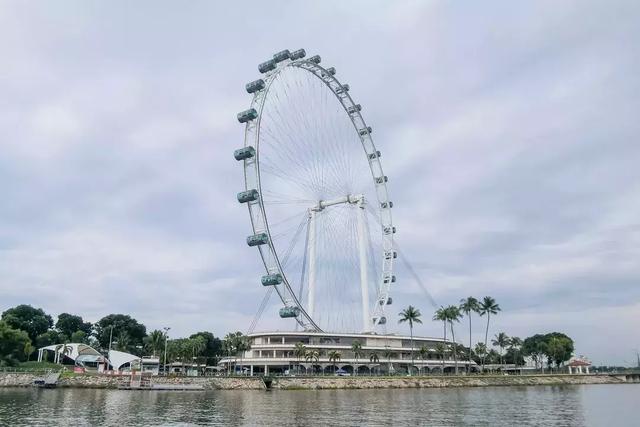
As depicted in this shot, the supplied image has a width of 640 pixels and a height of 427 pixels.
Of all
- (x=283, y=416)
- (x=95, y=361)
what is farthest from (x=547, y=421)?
(x=95, y=361)

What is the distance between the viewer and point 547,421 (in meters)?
50.2

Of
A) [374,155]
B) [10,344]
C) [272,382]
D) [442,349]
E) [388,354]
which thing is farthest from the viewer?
[442,349]

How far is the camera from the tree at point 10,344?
12572cm

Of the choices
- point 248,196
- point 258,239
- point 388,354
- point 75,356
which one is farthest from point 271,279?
point 75,356

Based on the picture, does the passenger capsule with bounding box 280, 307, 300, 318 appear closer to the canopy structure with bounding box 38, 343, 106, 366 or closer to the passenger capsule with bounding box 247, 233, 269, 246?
the passenger capsule with bounding box 247, 233, 269, 246

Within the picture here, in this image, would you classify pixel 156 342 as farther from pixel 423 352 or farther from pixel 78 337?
pixel 423 352

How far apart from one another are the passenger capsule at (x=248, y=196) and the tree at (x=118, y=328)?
4764 inches

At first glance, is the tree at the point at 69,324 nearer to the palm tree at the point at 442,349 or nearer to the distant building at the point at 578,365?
the palm tree at the point at 442,349

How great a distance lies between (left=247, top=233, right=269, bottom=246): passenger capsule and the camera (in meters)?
93.2

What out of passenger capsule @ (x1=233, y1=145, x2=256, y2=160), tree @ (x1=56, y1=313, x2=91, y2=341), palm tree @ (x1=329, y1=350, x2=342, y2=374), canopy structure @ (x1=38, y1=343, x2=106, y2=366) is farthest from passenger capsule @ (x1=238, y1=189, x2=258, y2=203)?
tree @ (x1=56, y1=313, x2=91, y2=341)

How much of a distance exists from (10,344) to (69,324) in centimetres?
6242

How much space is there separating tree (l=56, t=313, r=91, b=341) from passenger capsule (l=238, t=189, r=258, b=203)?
128m

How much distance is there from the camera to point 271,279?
96562mm

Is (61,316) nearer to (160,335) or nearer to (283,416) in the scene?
(160,335)
